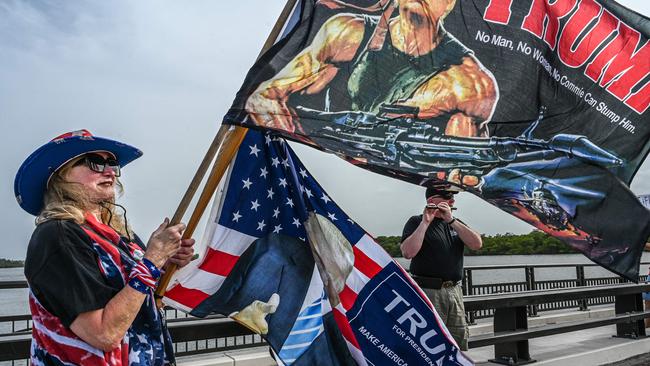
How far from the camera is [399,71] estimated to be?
9.71ft

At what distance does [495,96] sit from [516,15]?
56cm

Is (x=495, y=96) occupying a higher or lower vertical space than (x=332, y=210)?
higher

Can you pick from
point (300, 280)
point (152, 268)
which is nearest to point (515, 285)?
point (300, 280)

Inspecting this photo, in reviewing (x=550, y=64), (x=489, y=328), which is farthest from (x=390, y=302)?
(x=489, y=328)

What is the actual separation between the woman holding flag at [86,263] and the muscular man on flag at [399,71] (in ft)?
2.70

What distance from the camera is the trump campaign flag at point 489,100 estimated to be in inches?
106

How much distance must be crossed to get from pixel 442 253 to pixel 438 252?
0.03 metres

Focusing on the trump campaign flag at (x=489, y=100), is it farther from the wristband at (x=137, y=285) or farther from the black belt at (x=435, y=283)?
the black belt at (x=435, y=283)

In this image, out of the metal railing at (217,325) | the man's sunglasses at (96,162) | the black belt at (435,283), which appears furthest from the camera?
the black belt at (435,283)

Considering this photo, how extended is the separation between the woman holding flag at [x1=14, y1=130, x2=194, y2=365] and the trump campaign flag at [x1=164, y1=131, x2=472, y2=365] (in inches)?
30.4

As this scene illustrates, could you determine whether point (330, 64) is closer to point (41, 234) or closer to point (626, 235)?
point (41, 234)

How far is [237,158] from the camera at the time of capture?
3201 millimetres

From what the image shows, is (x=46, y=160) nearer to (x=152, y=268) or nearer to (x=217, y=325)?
(x=152, y=268)

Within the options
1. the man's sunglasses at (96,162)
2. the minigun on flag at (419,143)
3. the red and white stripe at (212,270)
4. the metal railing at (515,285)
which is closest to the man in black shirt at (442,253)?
the minigun on flag at (419,143)
